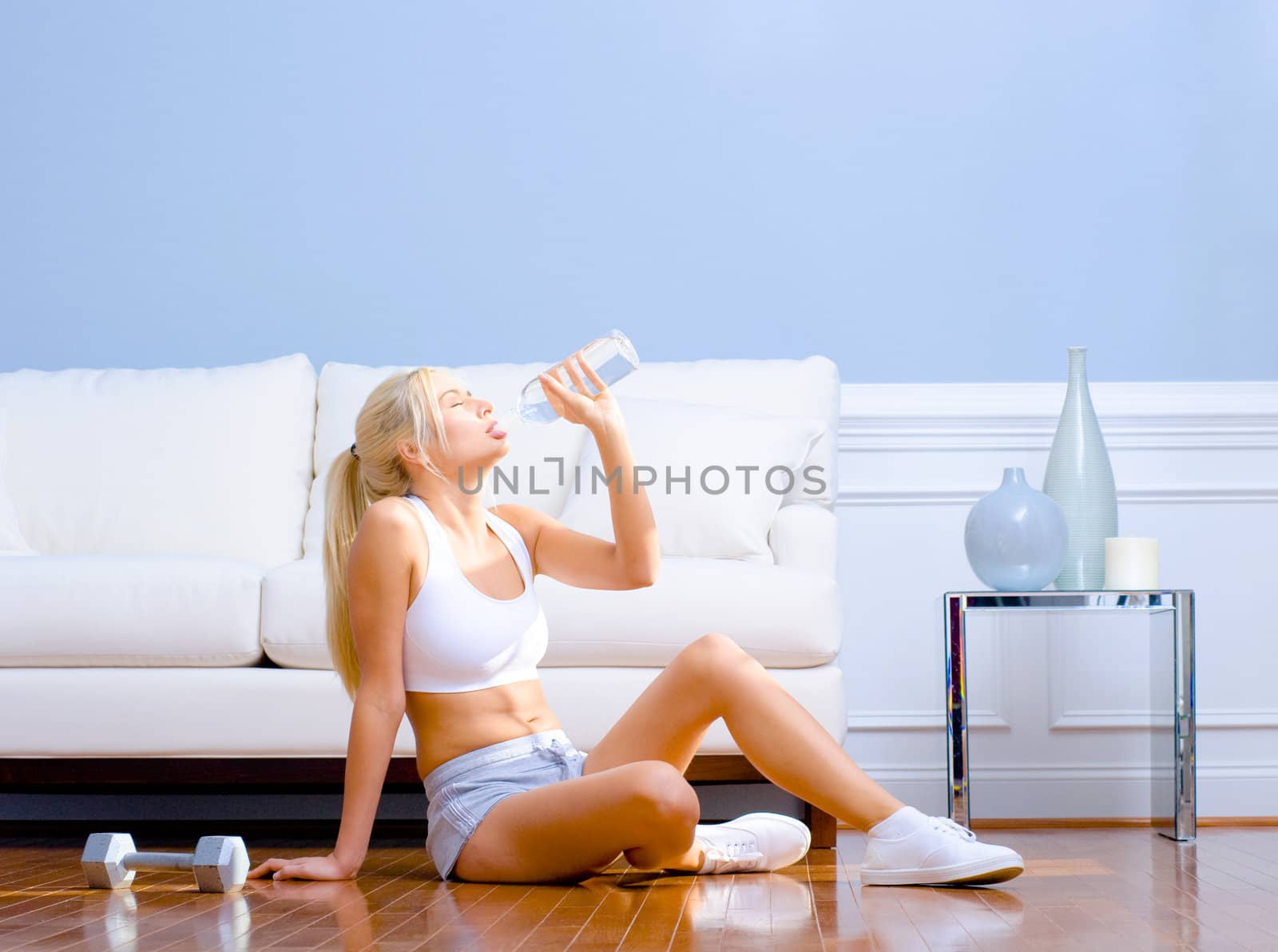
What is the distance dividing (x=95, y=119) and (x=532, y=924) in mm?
2367

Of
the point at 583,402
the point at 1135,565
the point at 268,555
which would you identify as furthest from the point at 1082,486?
the point at 268,555

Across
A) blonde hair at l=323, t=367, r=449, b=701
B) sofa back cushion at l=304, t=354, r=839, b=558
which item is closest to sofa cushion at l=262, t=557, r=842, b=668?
blonde hair at l=323, t=367, r=449, b=701

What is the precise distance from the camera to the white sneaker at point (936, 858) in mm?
1580

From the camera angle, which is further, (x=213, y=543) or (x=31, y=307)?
(x=31, y=307)

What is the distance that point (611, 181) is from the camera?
9.68 feet

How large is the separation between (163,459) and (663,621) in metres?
1.20

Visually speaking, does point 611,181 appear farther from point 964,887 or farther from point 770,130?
point 964,887

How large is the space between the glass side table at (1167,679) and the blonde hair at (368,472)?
102 cm

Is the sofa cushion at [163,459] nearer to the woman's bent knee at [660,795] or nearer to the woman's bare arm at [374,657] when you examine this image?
the woman's bare arm at [374,657]

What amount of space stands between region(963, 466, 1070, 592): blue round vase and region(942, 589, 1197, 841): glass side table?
0.05 metres

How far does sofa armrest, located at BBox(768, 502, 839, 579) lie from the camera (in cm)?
230

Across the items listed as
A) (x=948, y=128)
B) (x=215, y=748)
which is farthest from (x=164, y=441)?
(x=948, y=128)

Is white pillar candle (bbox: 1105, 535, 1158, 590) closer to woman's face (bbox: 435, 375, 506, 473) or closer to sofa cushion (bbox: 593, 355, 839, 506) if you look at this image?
sofa cushion (bbox: 593, 355, 839, 506)

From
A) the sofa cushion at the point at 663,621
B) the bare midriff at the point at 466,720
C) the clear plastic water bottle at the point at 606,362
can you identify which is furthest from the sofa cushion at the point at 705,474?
the bare midriff at the point at 466,720
